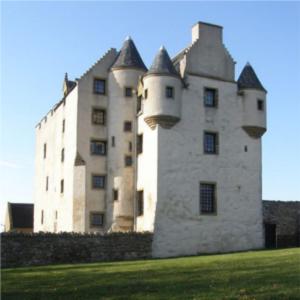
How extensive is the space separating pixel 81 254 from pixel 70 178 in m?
9.48

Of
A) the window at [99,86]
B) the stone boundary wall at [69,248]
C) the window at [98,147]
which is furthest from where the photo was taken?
the window at [99,86]

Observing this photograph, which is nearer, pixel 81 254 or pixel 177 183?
pixel 81 254

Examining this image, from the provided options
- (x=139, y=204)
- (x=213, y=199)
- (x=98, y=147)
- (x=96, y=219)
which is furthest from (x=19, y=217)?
(x=213, y=199)

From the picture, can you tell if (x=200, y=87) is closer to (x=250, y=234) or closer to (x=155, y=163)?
(x=155, y=163)

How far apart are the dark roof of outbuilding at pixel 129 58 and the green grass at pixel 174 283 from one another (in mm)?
21260

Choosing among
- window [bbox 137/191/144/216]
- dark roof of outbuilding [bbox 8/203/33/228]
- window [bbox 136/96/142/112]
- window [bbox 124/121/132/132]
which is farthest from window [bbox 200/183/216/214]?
dark roof of outbuilding [bbox 8/203/33/228]

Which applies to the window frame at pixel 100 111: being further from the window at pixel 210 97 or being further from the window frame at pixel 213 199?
the window frame at pixel 213 199

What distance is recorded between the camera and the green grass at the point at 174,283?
1444 cm

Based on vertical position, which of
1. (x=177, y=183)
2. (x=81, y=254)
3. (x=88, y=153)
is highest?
(x=88, y=153)

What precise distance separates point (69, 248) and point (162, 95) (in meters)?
11.7

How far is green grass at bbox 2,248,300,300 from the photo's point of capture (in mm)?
14438

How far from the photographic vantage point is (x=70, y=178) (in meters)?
40.1

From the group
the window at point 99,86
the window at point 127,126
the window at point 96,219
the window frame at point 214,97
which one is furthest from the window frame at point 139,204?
the window at point 99,86

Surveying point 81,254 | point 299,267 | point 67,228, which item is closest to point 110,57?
point 67,228
